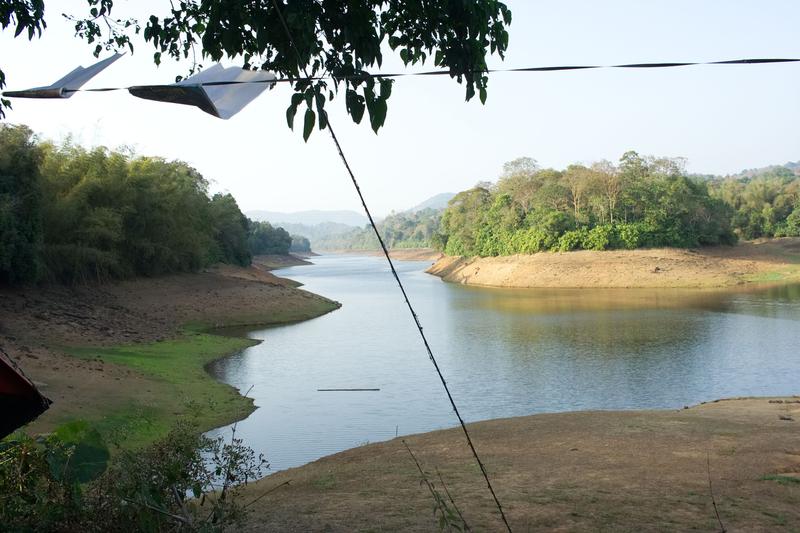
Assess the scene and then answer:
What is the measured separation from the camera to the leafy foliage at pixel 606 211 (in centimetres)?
5009

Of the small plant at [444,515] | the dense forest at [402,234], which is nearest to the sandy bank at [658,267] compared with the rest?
the small plant at [444,515]

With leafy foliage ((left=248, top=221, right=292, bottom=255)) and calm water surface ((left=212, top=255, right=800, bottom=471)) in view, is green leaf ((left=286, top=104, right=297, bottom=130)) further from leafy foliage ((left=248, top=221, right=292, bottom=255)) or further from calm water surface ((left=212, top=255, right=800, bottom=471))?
leafy foliage ((left=248, top=221, right=292, bottom=255))

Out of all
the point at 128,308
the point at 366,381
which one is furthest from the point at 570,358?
the point at 128,308

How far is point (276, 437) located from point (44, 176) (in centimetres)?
1924

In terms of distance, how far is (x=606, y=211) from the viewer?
52844 millimetres

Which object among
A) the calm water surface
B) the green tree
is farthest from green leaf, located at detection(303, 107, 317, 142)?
the green tree

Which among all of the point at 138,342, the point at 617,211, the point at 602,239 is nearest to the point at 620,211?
the point at 617,211

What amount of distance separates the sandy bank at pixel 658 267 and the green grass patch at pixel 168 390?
96.8 feet

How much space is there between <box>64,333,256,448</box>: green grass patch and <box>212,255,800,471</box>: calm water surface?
564mm

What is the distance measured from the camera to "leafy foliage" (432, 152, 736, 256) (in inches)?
1972

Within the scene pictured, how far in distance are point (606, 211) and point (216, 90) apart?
52.1 m

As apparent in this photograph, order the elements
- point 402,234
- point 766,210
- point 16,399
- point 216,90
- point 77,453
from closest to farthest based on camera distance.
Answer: point 16,399, point 216,90, point 77,453, point 766,210, point 402,234

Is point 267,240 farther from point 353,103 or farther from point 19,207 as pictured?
point 353,103

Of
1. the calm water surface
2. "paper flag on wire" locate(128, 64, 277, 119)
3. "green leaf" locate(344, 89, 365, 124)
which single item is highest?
"paper flag on wire" locate(128, 64, 277, 119)
